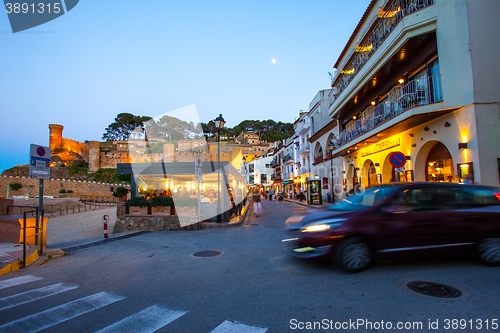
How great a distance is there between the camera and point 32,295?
4391mm

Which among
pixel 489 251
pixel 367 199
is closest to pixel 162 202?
pixel 367 199

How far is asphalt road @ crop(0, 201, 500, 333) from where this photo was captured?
320 centimetres

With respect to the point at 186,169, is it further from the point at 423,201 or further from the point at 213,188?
the point at 423,201

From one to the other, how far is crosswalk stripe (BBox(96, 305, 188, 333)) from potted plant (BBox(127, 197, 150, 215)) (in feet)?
31.7

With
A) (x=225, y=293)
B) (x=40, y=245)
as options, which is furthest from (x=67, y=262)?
(x=225, y=293)

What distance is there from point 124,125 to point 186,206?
105 metres

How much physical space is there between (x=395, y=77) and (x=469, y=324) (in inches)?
570

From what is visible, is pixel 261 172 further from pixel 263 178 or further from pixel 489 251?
pixel 489 251

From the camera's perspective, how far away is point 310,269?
5266 millimetres

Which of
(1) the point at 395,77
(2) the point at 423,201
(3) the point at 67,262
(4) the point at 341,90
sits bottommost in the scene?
(3) the point at 67,262

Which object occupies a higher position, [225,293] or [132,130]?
[132,130]

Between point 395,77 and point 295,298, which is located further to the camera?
point 395,77

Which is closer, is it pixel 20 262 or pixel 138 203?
pixel 20 262

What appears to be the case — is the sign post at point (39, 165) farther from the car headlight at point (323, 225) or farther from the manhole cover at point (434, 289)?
the manhole cover at point (434, 289)
